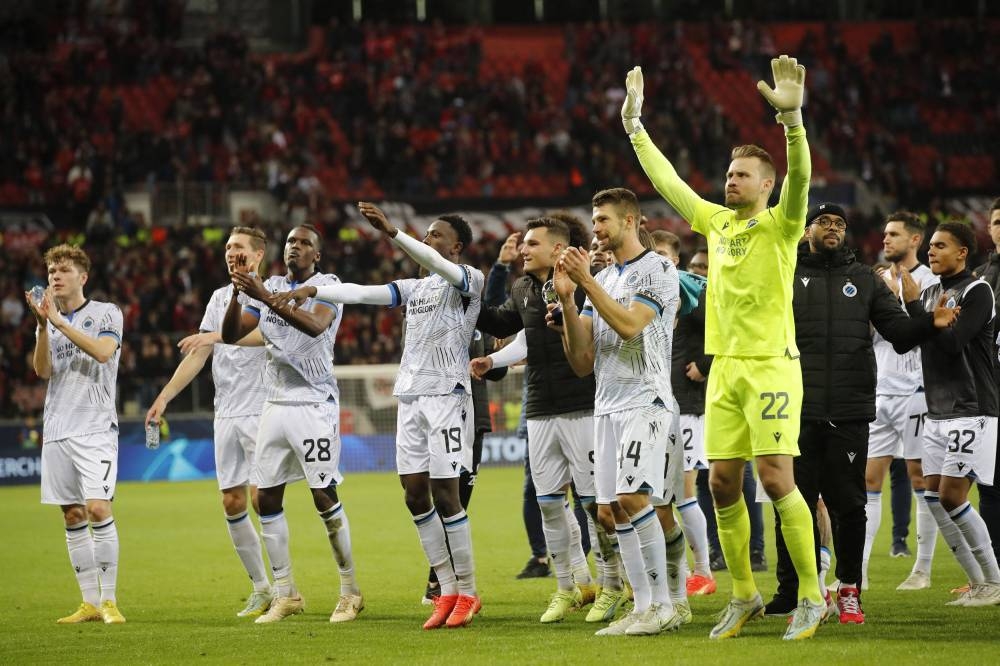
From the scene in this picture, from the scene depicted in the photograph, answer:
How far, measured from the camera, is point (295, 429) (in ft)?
28.4

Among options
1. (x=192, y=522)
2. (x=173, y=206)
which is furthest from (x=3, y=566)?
(x=173, y=206)

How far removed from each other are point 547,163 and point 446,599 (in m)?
24.1

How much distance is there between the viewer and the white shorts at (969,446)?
844cm

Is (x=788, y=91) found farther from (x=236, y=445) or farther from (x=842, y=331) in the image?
(x=236, y=445)

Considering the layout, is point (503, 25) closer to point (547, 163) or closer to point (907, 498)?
point (547, 163)

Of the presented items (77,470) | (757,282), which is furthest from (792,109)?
(77,470)

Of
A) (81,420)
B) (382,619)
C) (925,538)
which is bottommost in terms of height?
(382,619)

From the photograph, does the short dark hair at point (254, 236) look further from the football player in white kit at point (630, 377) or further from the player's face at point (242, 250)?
the football player in white kit at point (630, 377)

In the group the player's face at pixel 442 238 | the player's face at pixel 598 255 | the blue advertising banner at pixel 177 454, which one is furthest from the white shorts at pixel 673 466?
the blue advertising banner at pixel 177 454

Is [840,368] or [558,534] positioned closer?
[840,368]

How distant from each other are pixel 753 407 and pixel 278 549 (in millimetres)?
3587

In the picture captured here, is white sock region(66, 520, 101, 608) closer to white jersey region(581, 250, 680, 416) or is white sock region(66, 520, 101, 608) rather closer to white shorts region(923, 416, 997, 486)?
white jersey region(581, 250, 680, 416)

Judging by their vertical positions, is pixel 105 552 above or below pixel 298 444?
below

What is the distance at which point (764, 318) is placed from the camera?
6.98 m
